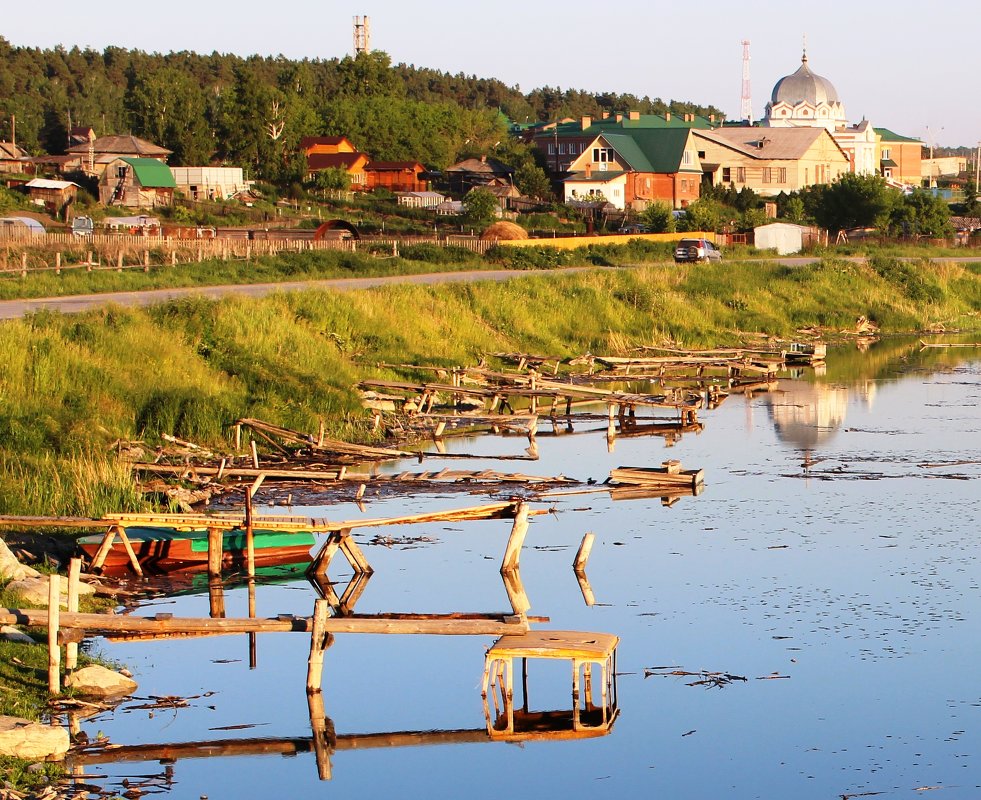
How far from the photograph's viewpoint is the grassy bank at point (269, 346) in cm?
2269

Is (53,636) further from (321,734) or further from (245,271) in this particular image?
(245,271)

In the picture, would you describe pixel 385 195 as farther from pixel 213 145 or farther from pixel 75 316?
pixel 75 316

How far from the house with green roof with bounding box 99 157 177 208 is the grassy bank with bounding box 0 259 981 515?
47.5m

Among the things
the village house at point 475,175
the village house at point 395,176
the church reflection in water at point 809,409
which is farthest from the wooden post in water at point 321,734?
the village house at point 395,176

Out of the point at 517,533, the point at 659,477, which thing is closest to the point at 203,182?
the point at 659,477

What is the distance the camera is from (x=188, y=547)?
18.5 meters

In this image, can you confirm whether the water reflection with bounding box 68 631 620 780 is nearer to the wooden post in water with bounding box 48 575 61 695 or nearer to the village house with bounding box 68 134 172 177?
the wooden post in water with bounding box 48 575 61 695

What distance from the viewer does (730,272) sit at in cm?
5466

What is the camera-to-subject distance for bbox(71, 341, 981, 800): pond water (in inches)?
501

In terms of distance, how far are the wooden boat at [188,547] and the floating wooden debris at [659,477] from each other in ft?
20.4

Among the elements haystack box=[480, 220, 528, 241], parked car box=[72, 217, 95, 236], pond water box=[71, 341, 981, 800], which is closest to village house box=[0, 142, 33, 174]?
parked car box=[72, 217, 95, 236]

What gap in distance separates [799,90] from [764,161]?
34.0 meters

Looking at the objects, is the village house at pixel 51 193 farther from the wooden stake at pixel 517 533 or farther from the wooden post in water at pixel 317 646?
the wooden post in water at pixel 317 646

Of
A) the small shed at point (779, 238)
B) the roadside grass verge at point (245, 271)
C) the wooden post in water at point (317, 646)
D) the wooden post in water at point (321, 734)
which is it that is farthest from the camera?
the small shed at point (779, 238)
